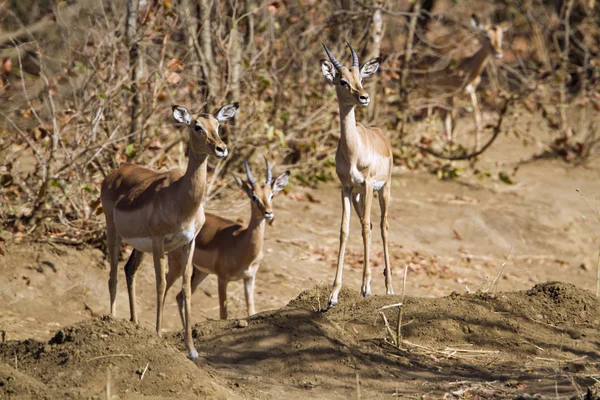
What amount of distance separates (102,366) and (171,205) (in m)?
1.75

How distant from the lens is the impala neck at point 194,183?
Answer: 659 centimetres

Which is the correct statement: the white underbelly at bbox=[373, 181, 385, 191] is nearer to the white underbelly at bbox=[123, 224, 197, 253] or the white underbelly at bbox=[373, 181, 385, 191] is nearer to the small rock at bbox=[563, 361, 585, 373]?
the white underbelly at bbox=[123, 224, 197, 253]

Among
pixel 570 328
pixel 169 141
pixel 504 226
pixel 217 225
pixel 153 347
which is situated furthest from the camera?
pixel 504 226

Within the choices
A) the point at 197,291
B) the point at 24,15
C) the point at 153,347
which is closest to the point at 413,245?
the point at 197,291

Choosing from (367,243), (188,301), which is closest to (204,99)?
(367,243)

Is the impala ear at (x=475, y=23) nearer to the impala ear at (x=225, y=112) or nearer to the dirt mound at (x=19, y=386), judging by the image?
the impala ear at (x=225, y=112)

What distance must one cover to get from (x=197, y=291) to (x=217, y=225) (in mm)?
1042

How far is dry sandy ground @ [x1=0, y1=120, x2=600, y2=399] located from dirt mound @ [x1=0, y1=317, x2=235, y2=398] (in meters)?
0.01

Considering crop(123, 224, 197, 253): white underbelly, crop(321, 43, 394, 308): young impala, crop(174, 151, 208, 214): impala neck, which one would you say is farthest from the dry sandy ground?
crop(174, 151, 208, 214): impala neck

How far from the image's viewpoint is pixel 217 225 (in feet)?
30.3

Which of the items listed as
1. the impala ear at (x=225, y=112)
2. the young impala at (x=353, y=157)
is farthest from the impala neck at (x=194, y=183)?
the young impala at (x=353, y=157)

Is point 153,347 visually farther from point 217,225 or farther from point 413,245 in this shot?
point 413,245

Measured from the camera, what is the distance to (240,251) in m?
8.72

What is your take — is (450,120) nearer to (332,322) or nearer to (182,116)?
(332,322)
